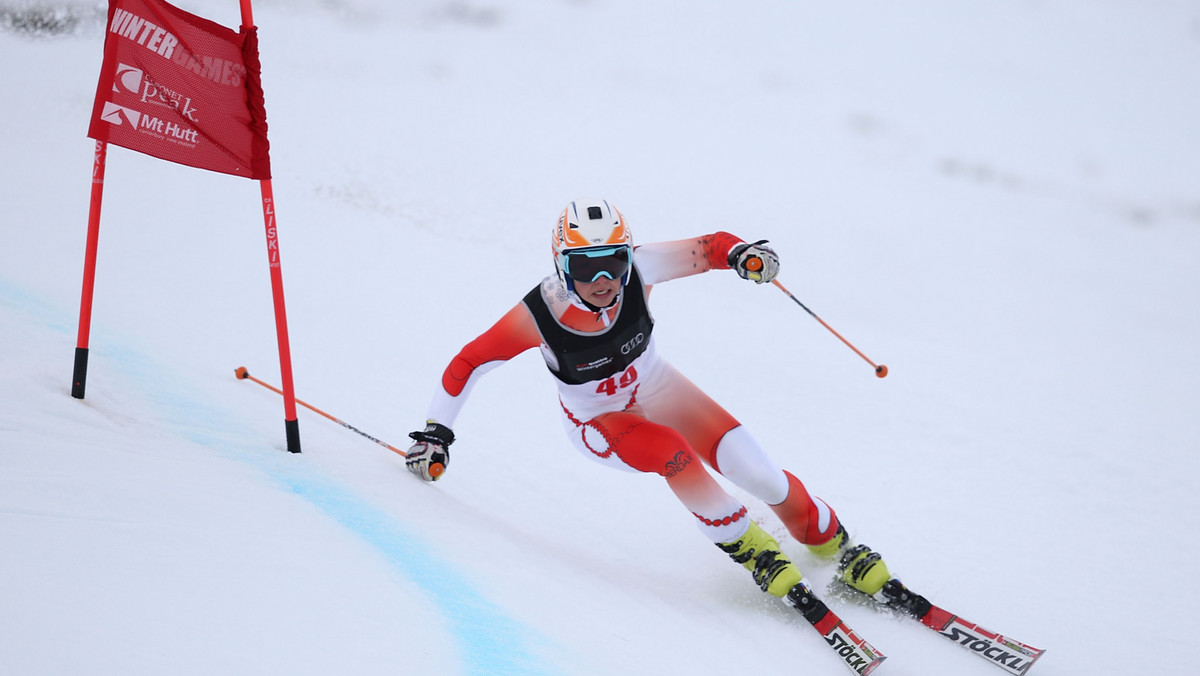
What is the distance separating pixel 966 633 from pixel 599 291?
206cm

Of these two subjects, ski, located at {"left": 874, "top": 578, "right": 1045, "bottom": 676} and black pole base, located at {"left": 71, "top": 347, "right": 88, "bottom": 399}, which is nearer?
ski, located at {"left": 874, "top": 578, "right": 1045, "bottom": 676}

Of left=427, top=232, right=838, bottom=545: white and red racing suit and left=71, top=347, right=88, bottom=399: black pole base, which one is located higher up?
left=427, top=232, right=838, bottom=545: white and red racing suit

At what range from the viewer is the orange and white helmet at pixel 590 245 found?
3.37m

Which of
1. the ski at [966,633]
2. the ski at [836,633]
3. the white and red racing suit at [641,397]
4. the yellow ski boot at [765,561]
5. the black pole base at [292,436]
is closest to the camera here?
the ski at [836,633]

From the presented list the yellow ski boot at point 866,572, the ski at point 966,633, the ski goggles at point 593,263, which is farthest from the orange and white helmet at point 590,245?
the ski at point 966,633

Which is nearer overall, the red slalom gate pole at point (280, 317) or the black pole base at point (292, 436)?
the red slalom gate pole at point (280, 317)

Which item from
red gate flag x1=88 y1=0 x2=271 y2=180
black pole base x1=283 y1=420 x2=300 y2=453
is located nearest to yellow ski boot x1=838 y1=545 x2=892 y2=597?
black pole base x1=283 y1=420 x2=300 y2=453

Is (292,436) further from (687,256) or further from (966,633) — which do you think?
(966,633)

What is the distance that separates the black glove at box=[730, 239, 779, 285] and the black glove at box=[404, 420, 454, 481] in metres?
1.51

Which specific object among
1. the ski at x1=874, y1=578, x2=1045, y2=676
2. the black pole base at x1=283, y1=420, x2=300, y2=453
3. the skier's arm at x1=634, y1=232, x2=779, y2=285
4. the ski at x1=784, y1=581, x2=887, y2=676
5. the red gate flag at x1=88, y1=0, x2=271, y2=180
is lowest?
the black pole base at x1=283, y1=420, x2=300, y2=453

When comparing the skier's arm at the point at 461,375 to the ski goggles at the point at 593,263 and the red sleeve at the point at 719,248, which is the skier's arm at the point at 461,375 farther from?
the red sleeve at the point at 719,248

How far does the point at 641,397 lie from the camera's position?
153 inches

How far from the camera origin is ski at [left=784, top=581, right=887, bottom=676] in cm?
313

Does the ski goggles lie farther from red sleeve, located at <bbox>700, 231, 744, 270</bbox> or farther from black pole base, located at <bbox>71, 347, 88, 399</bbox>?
black pole base, located at <bbox>71, 347, 88, 399</bbox>
